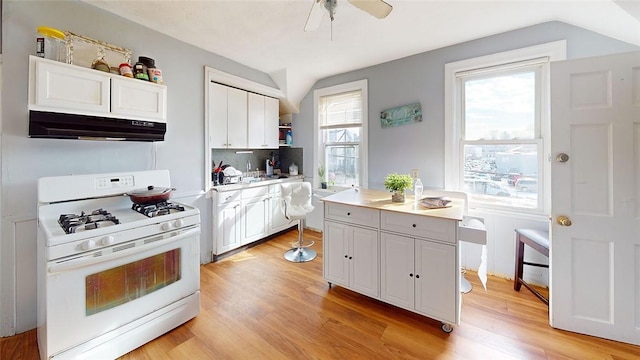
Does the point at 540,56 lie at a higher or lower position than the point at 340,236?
higher

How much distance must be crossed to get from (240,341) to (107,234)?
44.4 inches

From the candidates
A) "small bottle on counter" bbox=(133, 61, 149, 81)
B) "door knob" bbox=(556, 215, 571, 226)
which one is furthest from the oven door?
"door knob" bbox=(556, 215, 571, 226)

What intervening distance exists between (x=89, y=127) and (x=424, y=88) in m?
3.29

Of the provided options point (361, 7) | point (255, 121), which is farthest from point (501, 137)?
point (255, 121)

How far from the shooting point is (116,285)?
5.11 feet

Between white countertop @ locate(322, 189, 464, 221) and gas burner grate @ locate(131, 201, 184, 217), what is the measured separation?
50.6 inches

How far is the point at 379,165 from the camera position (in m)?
3.36

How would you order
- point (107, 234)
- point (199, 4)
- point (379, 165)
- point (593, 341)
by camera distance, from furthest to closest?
point (379, 165) < point (199, 4) < point (593, 341) < point (107, 234)

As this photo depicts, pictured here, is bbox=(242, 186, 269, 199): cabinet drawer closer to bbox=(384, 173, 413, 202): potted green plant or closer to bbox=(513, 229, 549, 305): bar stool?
bbox=(384, 173, 413, 202): potted green plant

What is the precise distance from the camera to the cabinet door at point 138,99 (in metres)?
1.96

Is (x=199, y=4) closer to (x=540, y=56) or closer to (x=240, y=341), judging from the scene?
(x=240, y=341)

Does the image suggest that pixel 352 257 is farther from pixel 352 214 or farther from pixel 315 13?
pixel 315 13

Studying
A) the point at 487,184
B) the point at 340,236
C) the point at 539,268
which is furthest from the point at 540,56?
the point at 340,236

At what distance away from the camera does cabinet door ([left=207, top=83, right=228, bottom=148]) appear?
9.74 ft
